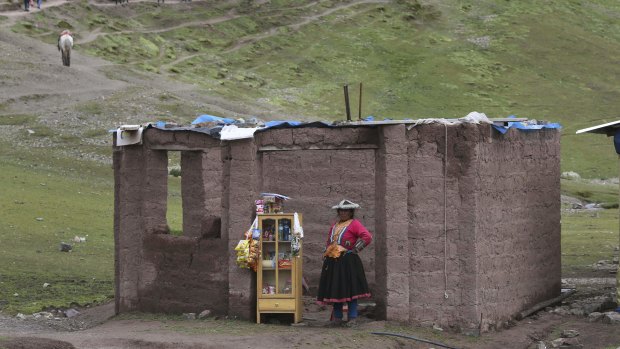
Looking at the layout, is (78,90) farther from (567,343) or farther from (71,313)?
(567,343)

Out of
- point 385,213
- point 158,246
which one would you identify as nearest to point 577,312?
point 385,213

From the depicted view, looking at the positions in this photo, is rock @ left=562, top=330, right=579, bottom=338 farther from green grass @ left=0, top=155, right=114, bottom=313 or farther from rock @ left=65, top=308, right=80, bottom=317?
green grass @ left=0, top=155, right=114, bottom=313

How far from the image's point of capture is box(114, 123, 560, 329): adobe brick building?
19.2 meters

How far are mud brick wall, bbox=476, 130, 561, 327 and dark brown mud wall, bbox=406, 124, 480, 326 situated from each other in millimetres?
292

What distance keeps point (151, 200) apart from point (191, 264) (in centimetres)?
139

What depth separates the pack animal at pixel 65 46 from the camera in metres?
56.4

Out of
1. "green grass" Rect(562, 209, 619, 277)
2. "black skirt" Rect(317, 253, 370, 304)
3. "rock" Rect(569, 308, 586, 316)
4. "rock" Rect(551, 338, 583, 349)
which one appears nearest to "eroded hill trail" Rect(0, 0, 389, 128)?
"green grass" Rect(562, 209, 619, 277)

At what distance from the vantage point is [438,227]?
19.3m

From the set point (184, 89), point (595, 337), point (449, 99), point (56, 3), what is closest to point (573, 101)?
point (449, 99)

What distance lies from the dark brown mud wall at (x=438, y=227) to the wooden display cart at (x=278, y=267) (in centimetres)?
174

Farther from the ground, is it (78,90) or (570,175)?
(78,90)

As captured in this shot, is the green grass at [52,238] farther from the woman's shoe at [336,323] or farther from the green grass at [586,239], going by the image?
the green grass at [586,239]

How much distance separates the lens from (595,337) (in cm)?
1995

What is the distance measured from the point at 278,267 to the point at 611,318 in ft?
18.5
